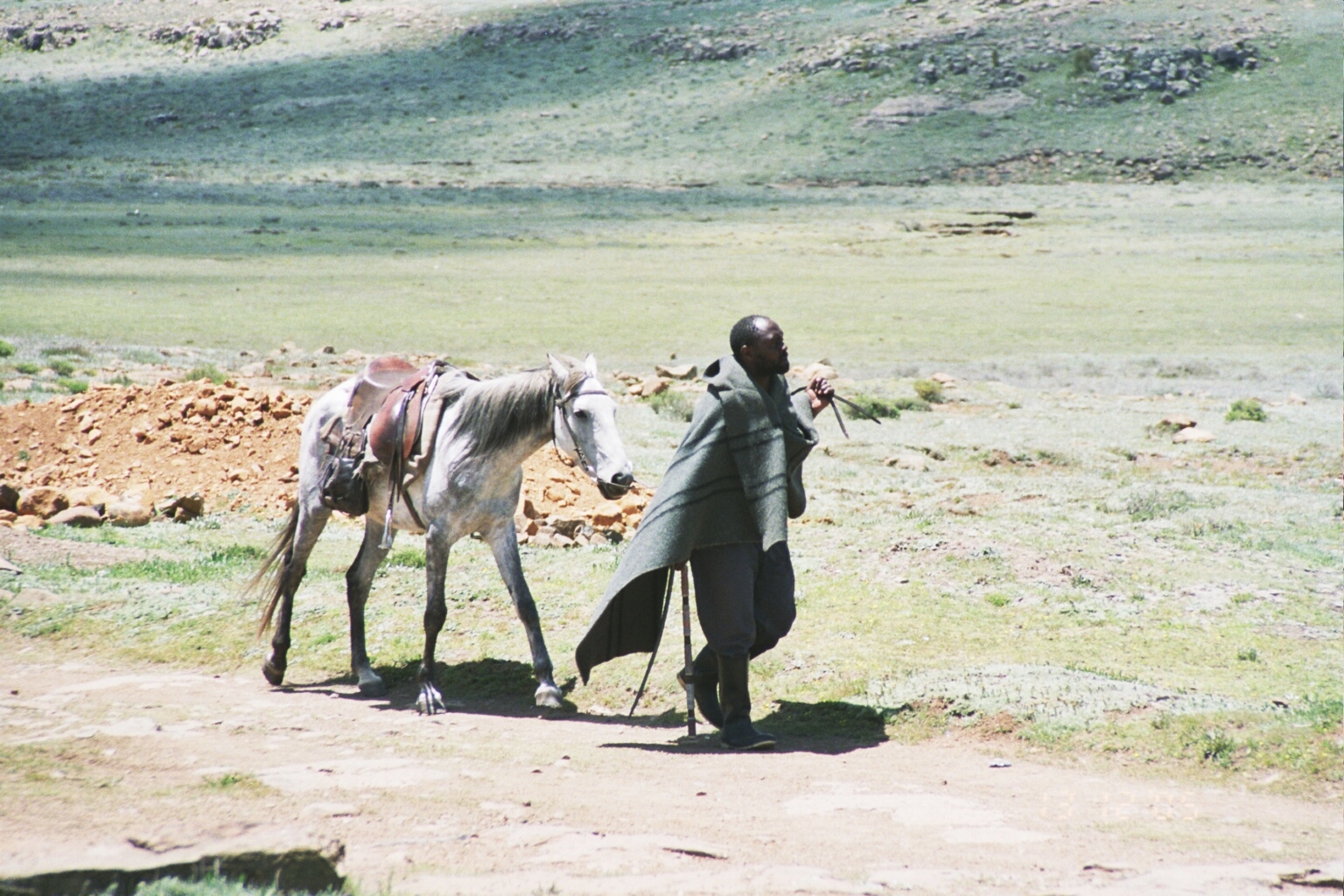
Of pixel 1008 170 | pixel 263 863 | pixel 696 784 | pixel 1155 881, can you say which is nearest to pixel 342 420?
pixel 696 784

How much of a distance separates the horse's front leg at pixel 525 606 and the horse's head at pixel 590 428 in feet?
2.18

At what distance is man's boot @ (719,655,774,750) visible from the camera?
6.32m

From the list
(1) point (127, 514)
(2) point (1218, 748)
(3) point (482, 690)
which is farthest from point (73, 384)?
(2) point (1218, 748)

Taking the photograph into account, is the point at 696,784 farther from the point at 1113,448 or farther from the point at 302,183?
the point at 302,183

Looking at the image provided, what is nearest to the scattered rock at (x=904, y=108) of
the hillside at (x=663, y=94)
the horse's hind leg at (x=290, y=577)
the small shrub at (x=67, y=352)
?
the hillside at (x=663, y=94)

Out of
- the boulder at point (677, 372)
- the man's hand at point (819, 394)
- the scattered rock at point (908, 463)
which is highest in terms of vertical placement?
the man's hand at point (819, 394)

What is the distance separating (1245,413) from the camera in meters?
19.2

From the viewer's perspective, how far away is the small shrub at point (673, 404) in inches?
732

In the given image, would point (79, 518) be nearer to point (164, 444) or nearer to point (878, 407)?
point (164, 444)

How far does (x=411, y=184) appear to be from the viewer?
6706 centimetres

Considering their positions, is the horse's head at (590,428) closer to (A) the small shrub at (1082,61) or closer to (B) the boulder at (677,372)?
(B) the boulder at (677,372)

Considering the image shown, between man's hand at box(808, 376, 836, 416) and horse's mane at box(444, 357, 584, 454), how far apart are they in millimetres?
1249

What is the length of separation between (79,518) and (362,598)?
17.0ft

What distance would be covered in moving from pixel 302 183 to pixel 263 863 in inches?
2587
